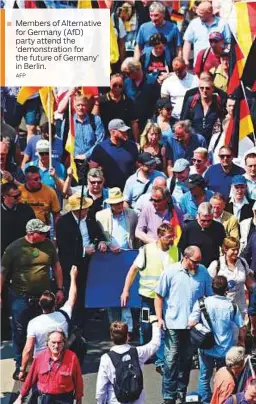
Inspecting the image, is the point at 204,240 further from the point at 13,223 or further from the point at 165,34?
the point at 165,34

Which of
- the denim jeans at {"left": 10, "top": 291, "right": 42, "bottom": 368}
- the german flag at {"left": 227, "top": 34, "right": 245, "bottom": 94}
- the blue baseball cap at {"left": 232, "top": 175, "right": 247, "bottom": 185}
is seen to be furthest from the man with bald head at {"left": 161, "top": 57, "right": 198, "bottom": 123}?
the denim jeans at {"left": 10, "top": 291, "right": 42, "bottom": 368}

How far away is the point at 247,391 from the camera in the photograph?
11727 mm

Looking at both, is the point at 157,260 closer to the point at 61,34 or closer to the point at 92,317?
the point at 92,317

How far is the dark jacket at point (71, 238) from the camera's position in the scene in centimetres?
1466

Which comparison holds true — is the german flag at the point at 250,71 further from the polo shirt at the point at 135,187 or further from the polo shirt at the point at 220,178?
the polo shirt at the point at 135,187

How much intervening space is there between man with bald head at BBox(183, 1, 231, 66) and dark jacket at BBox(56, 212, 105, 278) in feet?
16.7

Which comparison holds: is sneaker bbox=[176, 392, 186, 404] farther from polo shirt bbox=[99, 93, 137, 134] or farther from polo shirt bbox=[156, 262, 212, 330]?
polo shirt bbox=[99, 93, 137, 134]

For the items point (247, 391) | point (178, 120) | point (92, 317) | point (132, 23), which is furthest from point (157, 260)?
point (132, 23)

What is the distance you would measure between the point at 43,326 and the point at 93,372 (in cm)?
132

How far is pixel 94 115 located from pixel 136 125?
33.6 inches

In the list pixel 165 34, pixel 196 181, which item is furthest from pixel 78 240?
pixel 165 34

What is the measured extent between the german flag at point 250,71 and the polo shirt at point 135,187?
1.54 meters

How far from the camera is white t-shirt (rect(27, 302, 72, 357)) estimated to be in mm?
13055

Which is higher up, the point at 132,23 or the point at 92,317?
the point at 132,23
